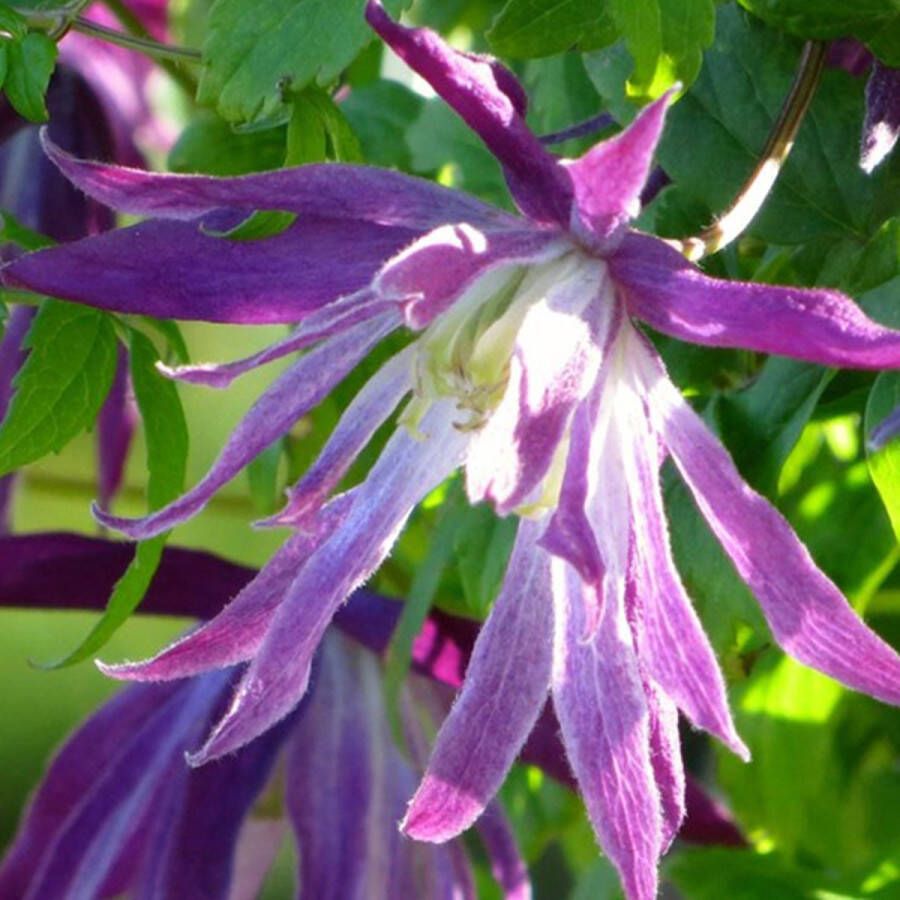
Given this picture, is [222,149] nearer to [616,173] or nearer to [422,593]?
[422,593]

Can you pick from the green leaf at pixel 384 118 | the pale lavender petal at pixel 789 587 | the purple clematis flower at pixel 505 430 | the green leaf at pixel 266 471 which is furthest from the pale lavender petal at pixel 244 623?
the green leaf at pixel 384 118

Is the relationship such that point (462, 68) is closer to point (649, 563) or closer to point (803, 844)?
point (649, 563)

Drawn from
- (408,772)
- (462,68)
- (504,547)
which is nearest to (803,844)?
(408,772)

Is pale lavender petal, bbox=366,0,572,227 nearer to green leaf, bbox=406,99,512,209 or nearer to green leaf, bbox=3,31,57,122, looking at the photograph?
green leaf, bbox=3,31,57,122

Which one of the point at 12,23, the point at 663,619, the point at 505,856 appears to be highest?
the point at 12,23

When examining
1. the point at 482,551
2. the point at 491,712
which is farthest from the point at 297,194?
the point at 482,551

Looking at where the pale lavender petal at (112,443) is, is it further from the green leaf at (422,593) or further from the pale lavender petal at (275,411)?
the pale lavender petal at (275,411)
